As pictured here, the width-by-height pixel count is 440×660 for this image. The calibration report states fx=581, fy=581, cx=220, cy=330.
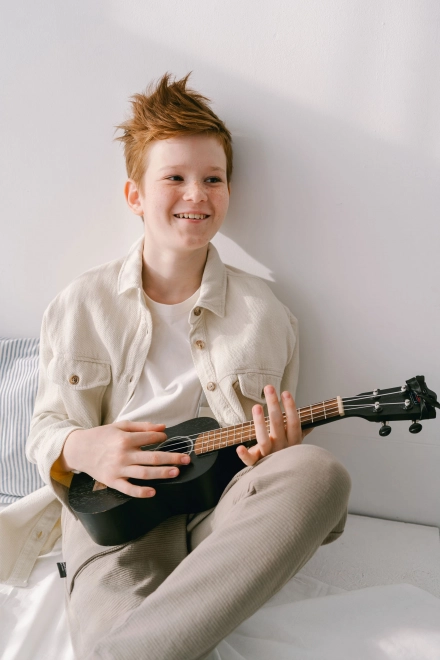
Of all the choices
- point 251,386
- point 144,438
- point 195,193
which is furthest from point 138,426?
point 195,193

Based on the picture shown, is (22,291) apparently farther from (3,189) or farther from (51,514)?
(51,514)

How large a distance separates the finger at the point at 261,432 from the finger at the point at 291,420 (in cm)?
4

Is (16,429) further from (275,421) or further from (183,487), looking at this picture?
(275,421)

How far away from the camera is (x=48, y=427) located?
1.22 m

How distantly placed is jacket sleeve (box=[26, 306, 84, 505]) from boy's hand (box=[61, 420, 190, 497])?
0.08 ft

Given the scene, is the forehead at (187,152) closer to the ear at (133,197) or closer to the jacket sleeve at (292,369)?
the ear at (133,197)

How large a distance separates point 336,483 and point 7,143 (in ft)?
3.81

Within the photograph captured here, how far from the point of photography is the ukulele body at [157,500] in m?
1.04

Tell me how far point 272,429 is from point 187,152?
0.58m

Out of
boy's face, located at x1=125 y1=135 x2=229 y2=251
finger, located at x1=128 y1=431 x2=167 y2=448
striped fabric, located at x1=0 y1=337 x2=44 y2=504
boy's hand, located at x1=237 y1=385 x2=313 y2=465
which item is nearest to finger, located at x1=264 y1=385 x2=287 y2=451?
boy's hand, located at x1=237 y1=385 x2=313 y2=465

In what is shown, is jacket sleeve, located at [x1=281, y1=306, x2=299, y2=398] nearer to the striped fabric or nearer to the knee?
the knee

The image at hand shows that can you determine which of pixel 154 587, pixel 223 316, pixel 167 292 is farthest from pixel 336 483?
pixel 167 292

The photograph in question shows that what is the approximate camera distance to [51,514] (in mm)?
1352

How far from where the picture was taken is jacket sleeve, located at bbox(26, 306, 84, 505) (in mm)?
1175
